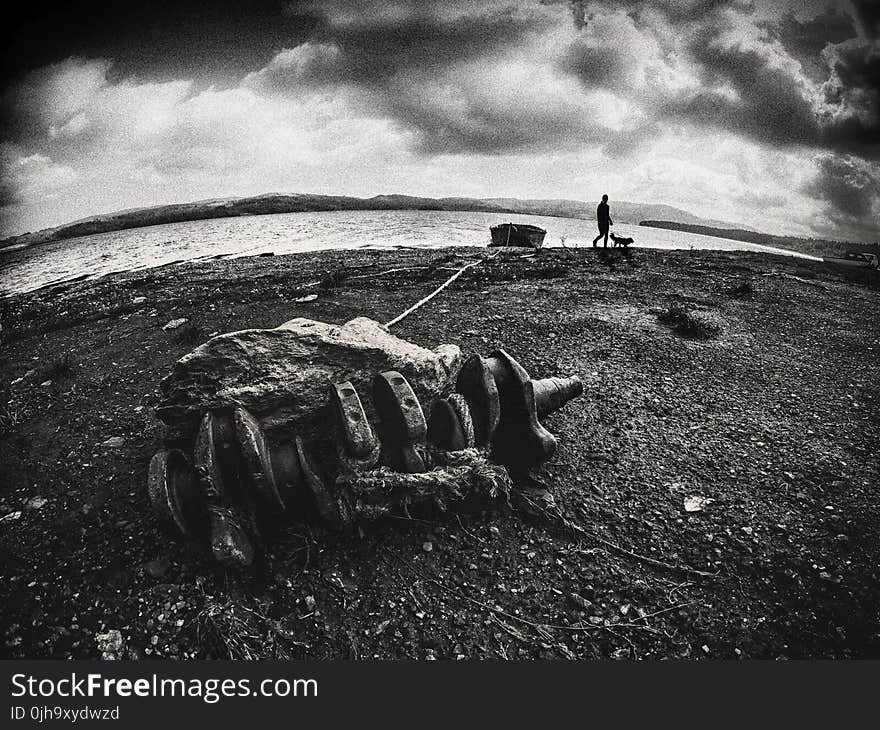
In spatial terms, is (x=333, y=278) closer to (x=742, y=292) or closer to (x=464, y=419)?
(x=464, y=419)

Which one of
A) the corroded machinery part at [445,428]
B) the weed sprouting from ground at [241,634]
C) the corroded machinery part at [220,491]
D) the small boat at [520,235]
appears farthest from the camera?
the small boat at [520,235]

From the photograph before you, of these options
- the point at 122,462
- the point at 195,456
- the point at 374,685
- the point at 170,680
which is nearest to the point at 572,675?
the point at 374,685

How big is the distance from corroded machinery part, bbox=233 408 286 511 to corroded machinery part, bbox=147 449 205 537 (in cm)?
32

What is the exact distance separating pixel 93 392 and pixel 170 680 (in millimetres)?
4163

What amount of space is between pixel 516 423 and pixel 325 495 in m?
1.52

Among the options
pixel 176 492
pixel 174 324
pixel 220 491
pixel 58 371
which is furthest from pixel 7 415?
pixel 220 491

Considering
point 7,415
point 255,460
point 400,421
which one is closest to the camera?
point 255,460

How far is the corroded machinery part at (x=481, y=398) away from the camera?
3.17 m

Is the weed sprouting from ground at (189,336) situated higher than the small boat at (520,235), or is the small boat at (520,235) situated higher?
the small boat at (520,235)

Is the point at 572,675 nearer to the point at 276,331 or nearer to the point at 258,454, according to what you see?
the point at 258,454

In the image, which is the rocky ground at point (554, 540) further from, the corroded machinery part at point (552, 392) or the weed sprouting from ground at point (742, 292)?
the weed sprouting from ground at point (742, 292)

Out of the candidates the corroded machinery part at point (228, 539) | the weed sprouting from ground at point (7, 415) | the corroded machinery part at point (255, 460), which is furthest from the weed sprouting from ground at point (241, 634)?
the weed sprouting from ground at point (7, 415)

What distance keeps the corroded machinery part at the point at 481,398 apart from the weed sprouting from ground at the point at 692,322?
492cm

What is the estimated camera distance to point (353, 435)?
2576mm
